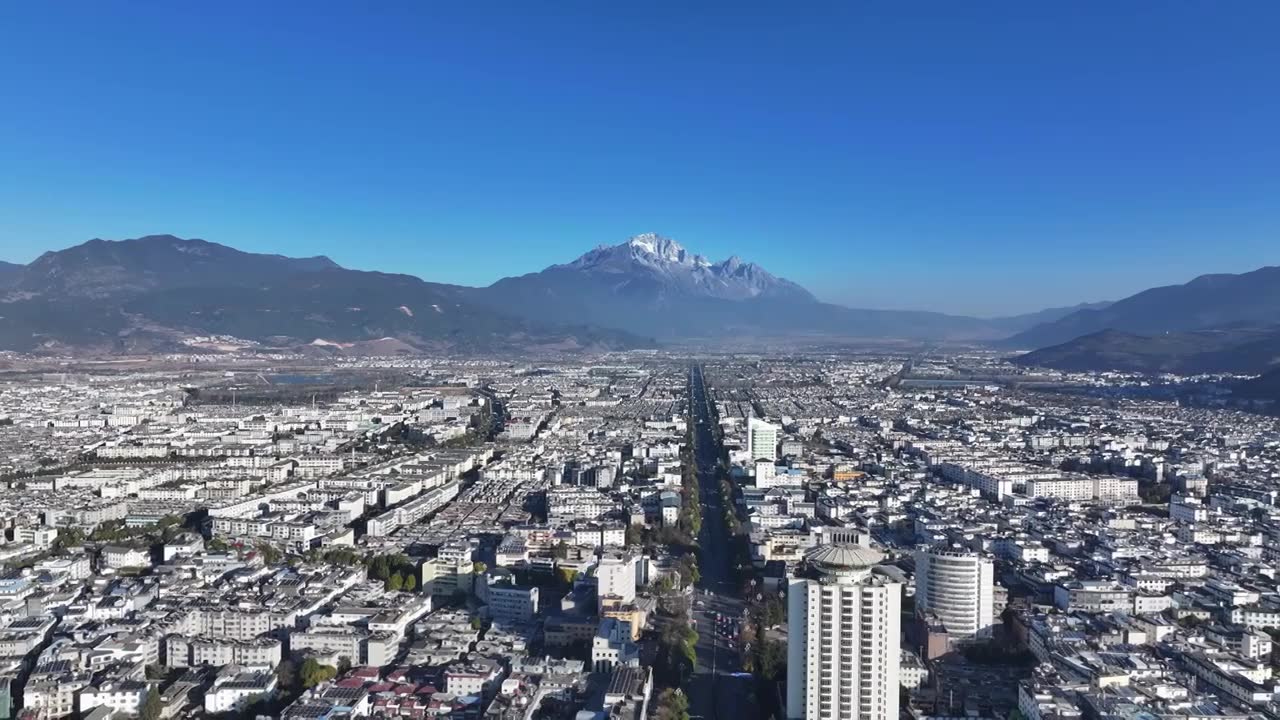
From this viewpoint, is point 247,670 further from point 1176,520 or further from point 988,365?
point 988,365

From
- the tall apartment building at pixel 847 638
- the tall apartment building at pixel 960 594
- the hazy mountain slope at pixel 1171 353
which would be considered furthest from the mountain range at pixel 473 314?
the tall apartment building at pixel 847 638

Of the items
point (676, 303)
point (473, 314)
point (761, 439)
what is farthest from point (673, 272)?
point (761, 439)

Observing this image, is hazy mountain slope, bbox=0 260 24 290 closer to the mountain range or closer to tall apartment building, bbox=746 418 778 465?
the mountain range

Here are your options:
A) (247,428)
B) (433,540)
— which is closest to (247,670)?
(433,540)

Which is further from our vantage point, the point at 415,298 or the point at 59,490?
the point at 415,298

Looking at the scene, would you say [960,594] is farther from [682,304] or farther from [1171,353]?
[682,304]

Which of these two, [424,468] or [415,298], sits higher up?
[415,298]

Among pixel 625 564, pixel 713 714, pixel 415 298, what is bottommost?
pixel 713 714
